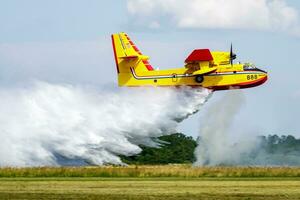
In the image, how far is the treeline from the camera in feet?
278

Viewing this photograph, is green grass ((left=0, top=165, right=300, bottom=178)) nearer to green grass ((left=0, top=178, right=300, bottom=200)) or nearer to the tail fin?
green grass ((left=0, top=178, right=300, bottom=200))

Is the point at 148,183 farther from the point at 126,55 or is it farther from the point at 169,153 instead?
the point at 169,153

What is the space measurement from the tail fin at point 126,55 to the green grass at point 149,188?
42.9 feet

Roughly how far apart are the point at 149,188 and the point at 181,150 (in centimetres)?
5526

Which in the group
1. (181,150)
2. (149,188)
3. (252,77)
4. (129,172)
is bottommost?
(181,150)

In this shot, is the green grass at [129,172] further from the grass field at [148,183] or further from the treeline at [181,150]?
the treeline at [181,150]

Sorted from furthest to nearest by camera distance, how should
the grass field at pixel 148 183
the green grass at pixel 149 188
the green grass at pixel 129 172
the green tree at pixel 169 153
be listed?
the green tree at pixel 169 153, the green grass at pixel 129 172, the grass field at pixel 148 183, the green grass at pixel 149 188

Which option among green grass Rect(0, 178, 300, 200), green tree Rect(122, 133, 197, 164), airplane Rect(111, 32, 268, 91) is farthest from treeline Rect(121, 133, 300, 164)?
green grass Rect(0, 178, 300, 200)

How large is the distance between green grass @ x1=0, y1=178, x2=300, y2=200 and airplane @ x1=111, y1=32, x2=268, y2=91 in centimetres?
1126

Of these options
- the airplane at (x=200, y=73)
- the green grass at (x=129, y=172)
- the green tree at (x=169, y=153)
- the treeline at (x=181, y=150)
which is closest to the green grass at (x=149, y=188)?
the green grass at (x=129, y=172)

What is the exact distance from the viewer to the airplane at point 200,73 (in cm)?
6850

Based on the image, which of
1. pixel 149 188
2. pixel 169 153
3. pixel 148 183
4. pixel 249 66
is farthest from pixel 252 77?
pixel 169 153

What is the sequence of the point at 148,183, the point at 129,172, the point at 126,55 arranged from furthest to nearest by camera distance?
the point at 126,55, the point at 129,172, the point at 148,183

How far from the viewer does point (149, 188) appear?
48781 mm
